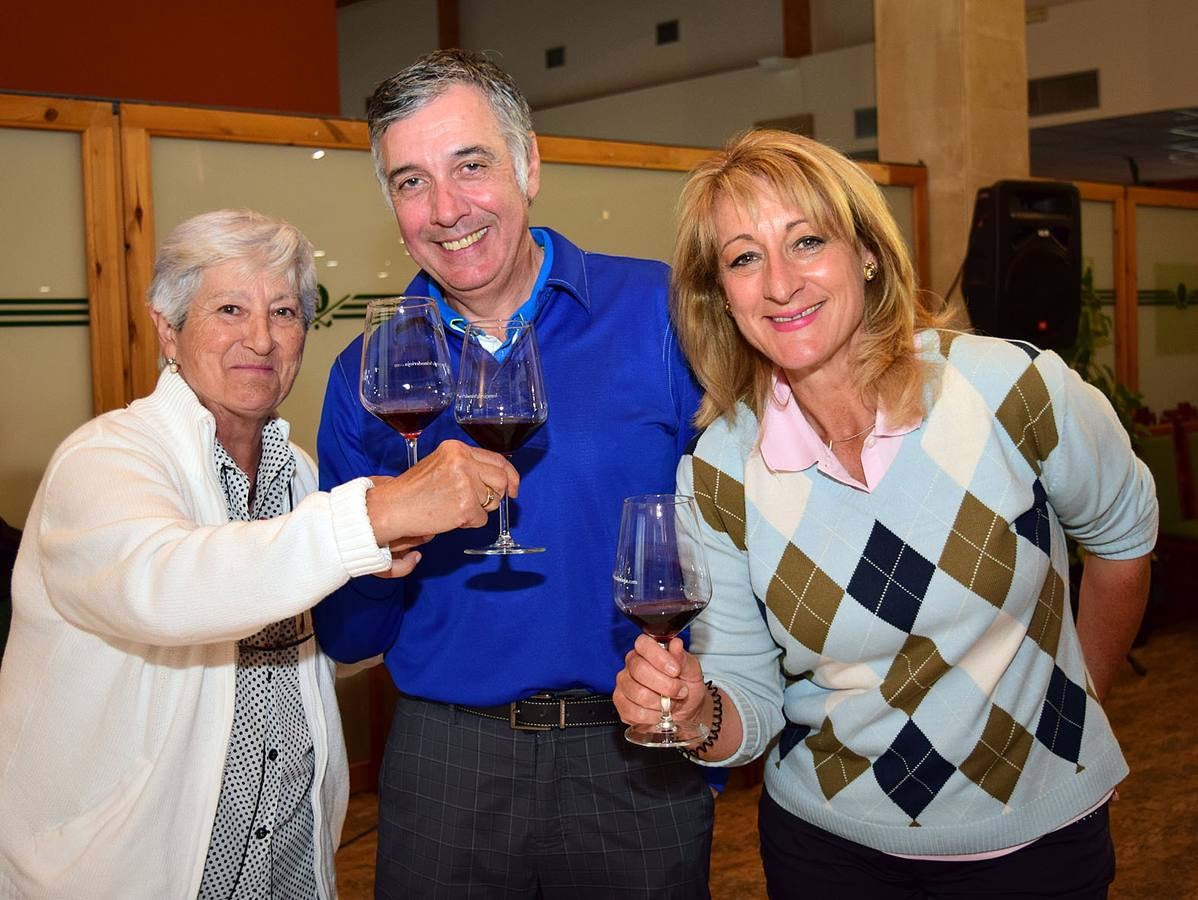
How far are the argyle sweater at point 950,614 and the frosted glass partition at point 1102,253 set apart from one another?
6488mm

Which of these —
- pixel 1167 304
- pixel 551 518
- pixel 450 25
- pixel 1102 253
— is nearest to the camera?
pixel 551 518

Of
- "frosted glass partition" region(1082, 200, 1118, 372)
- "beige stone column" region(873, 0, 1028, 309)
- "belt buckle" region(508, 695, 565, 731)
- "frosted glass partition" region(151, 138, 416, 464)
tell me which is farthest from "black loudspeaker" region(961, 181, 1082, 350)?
"belt buckle" region(508, 695, 565, 731)

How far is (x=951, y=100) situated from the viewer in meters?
6.79

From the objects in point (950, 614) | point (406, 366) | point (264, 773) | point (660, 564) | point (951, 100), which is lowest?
point (264, 773)

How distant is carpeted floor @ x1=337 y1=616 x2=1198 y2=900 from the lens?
3.92m

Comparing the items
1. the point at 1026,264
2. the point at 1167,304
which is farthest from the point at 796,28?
the point at 1167,304

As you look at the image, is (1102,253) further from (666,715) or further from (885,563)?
(666,715)

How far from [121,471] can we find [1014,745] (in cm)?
132

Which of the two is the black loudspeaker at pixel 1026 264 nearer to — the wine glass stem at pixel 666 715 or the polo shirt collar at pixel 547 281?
the polo shirt collar at pixel 547 281

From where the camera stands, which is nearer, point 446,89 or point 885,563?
point 885,563

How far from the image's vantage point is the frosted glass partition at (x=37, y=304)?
3928 millimetres

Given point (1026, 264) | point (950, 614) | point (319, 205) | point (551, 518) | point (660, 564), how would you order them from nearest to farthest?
point (660, 564), point (950, 614), point (551, 518), point (319, 205), point (1026, 264)

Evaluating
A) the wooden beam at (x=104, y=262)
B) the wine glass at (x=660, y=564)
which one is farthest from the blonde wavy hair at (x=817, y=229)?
the wooden beam at (x=104, y=262)

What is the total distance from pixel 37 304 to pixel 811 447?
3.12 m
